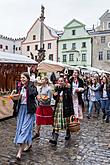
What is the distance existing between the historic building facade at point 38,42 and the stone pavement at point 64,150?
40.8 metres

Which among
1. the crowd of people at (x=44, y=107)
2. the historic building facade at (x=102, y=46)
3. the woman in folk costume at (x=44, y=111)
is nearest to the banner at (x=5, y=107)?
the crowd of people at (x=44, y=107)

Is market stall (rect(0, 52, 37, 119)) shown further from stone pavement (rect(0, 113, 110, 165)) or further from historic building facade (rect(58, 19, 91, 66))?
historic building facade (rect(58, 19, 91, 66))

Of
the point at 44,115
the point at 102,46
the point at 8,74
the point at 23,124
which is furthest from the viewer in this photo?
the point at 102,46

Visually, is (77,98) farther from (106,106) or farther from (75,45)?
(75,45)

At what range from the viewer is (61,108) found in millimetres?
6668

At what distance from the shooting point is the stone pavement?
539 cm

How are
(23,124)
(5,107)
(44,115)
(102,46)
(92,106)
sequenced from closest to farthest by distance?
1. (23,124)
2. (44,115)
3. (5,107)
4. (92,106)
5. (102,46)

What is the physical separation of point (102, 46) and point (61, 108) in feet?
135

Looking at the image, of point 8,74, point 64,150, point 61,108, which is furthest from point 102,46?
point 64,150

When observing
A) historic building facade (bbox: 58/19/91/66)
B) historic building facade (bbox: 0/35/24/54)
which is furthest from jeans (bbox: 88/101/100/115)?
historic building facade (bbox: 0/35/24/54)

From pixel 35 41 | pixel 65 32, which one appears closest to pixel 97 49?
pixel 65 32

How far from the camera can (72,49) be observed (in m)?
48.9

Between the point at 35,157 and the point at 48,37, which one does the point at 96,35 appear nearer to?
the point at 48,37

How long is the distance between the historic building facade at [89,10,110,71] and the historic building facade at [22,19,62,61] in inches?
284
